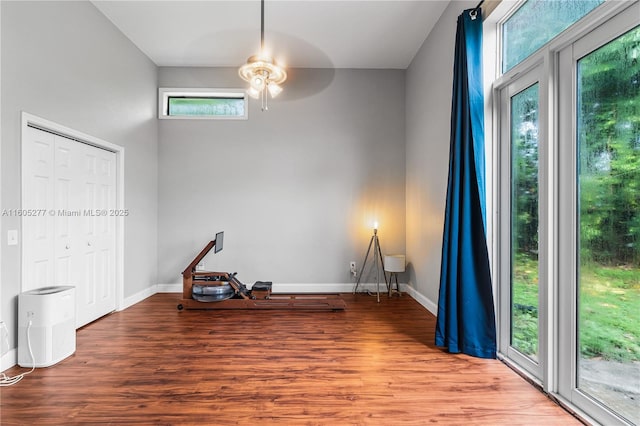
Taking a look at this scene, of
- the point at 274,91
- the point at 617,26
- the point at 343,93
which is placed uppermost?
the point at 343,93

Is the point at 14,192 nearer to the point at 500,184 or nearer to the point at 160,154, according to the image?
the point at 160,154

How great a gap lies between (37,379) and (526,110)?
414cm

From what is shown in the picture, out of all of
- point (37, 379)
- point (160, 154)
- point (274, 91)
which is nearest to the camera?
point (37, 379)

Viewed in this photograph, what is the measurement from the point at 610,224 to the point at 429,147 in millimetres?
2401

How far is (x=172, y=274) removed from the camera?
4910 mm

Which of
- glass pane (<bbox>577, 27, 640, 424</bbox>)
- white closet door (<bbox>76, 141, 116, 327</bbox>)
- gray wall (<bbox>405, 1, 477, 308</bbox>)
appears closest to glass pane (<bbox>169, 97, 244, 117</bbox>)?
white closet door (<bbox>76, 141, 116, 327</bbox>)

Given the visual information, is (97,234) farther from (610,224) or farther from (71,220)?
(610,224)

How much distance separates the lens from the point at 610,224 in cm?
177

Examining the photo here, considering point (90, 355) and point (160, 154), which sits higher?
point (160, 154)

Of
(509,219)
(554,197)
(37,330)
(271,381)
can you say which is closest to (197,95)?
(37,330)

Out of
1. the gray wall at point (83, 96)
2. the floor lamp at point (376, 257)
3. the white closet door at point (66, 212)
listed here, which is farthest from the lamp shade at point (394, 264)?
the white closet door at point (66, 212)

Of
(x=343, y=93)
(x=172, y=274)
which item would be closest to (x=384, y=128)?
(x=343, y=93)

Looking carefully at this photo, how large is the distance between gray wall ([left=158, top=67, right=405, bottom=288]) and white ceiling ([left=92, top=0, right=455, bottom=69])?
390mm

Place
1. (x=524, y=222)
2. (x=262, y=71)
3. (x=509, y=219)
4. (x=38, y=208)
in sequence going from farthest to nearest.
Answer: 1. (x=262, y=71)
2. (x=38, y=208)
3. (x=509, y=219)
4. (x=524, y=222)
